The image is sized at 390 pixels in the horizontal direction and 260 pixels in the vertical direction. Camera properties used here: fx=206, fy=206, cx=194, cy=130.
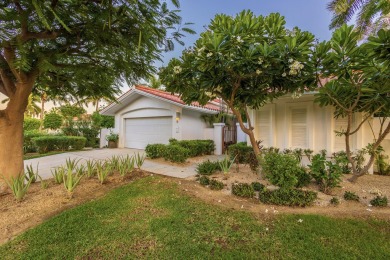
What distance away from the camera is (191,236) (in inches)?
139

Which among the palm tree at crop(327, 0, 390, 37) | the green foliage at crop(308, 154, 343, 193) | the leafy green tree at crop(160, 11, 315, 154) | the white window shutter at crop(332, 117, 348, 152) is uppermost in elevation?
the palm tree at crop(327, 0, 390, 37)

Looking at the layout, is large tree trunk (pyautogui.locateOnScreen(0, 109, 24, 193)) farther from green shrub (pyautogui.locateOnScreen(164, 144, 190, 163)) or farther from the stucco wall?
the stucco wall

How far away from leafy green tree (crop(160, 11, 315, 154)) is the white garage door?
777 centimetres

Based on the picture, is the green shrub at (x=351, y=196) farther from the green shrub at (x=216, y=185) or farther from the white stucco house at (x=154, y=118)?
the white stucco house at (x=154, y=118)

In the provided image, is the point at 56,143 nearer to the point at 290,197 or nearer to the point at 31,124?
the point at 290,197

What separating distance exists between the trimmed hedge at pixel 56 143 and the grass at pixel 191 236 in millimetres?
11319

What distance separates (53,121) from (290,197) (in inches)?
977

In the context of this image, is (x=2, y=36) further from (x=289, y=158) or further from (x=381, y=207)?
(x=381, y=207)

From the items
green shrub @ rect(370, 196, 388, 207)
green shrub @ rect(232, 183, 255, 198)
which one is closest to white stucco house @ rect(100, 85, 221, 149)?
green shrub @ rect(232, 183, 255, 198)

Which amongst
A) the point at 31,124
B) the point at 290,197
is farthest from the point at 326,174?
the point at 31,124

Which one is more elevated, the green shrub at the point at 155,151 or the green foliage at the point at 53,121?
the green foliage at the point at 53,121

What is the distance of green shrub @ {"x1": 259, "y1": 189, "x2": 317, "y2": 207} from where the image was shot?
4.67m

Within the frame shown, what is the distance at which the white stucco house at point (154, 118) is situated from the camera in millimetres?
12711

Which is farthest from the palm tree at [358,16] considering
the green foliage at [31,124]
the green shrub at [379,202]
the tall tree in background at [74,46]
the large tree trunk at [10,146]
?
the green foliage at [31,124]
